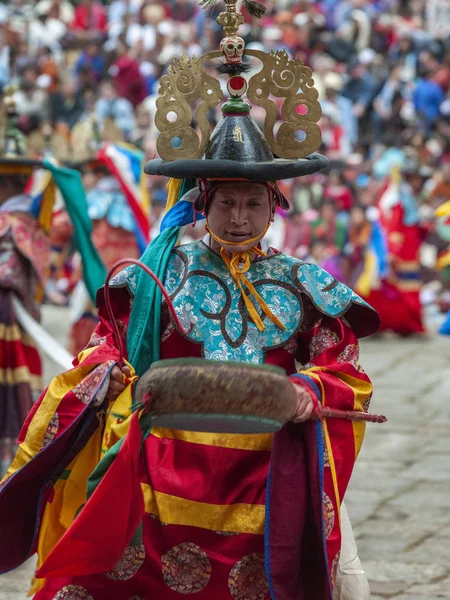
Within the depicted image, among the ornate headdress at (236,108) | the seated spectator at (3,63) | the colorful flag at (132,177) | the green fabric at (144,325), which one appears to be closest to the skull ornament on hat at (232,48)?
the ornate headdress at (236,108)

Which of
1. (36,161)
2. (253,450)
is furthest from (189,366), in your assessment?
(36,161)

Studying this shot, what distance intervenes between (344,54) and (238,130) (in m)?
15.4

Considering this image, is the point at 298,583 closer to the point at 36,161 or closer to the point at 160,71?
the point at 36,161

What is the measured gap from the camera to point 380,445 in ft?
25.5

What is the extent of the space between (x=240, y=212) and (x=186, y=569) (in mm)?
1091

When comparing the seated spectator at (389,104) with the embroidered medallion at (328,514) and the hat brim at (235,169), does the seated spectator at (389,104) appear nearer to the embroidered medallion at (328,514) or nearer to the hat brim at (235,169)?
the hat brim at (235,169)

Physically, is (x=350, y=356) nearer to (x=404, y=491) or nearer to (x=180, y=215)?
(x=180, y=215)

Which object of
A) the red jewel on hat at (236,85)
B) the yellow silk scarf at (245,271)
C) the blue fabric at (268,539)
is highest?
the red jewel on hat at (236,85)

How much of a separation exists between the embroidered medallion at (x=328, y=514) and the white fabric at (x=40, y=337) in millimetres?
2606

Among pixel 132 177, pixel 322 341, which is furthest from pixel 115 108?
pixel 322 341

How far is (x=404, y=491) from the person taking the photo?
6641 mm

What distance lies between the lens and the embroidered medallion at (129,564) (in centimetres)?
376

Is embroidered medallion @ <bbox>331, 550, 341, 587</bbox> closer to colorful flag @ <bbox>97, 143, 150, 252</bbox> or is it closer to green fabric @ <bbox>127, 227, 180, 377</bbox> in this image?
green fabric @ <bbox>127, 227, 180, 377</bbox>

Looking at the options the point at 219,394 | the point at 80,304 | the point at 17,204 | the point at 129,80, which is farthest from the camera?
the point at 129,80
